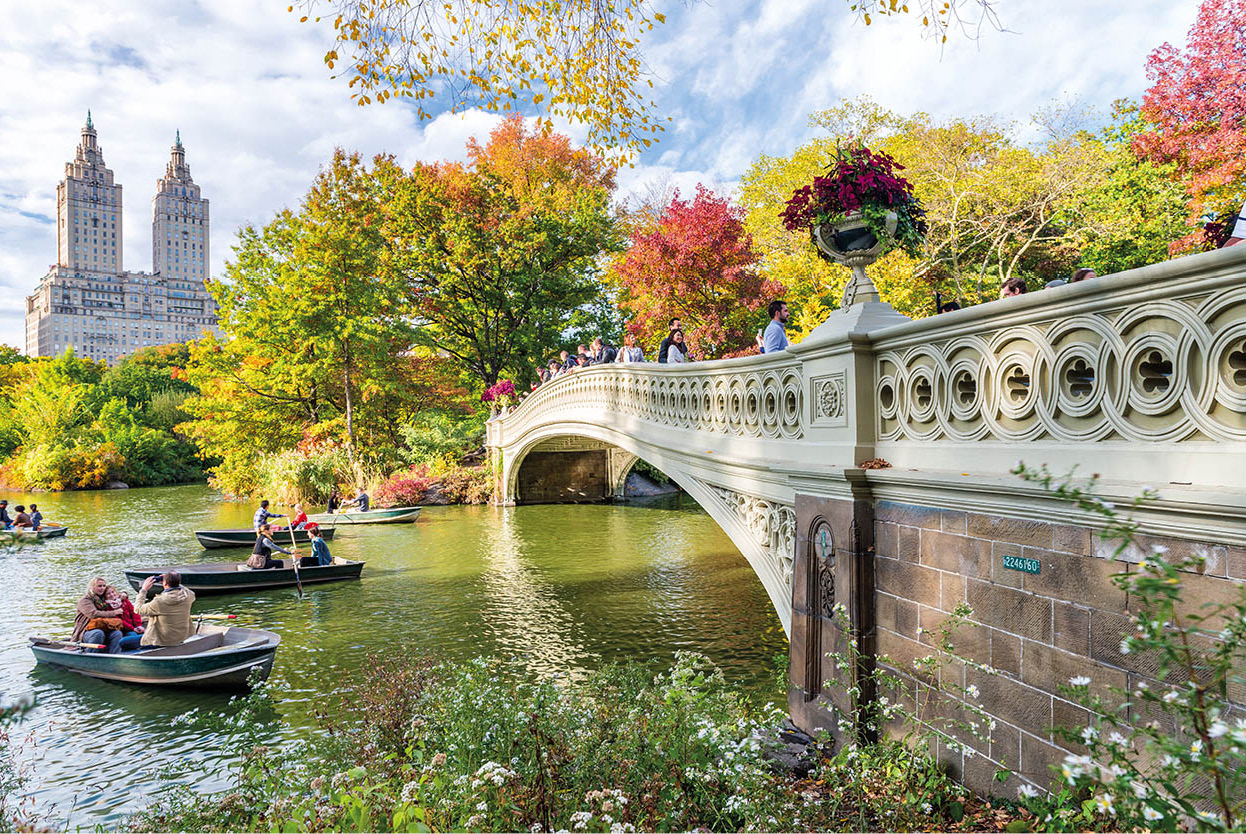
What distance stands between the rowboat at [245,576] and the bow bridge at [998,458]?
29.4 feet

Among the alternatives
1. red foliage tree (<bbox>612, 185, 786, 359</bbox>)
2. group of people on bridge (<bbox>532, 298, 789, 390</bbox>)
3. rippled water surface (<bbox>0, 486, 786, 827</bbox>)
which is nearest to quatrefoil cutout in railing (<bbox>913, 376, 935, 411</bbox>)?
group of people on bridge (<bbox>532, 298, 789, 390</bbox>)

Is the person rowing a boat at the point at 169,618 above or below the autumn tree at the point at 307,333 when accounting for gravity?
below

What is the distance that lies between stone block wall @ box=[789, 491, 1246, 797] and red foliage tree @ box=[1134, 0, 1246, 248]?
41.1 ft

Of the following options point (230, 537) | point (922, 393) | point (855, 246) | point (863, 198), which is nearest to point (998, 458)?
point (922, 393)

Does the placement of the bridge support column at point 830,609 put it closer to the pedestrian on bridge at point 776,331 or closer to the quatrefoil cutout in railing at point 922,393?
the quatrefoil cutout in railing at point 922,393

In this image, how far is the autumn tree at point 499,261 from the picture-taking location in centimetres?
2925

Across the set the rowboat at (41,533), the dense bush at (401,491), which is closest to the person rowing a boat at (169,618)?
the rowboat at (41,533)

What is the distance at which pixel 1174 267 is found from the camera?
3.14 meters

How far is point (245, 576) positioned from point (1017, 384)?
1254 cm

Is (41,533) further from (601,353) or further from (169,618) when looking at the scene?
(601,353)

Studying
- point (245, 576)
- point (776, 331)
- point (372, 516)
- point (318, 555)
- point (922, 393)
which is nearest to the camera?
point (922, 393)

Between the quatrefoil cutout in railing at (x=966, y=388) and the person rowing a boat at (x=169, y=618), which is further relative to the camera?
the person rowing a boat at (x=169, y=618)

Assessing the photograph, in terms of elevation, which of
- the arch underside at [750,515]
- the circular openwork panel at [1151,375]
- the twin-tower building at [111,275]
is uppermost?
the twin-tower building at [111,275]

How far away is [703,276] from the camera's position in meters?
21.0
